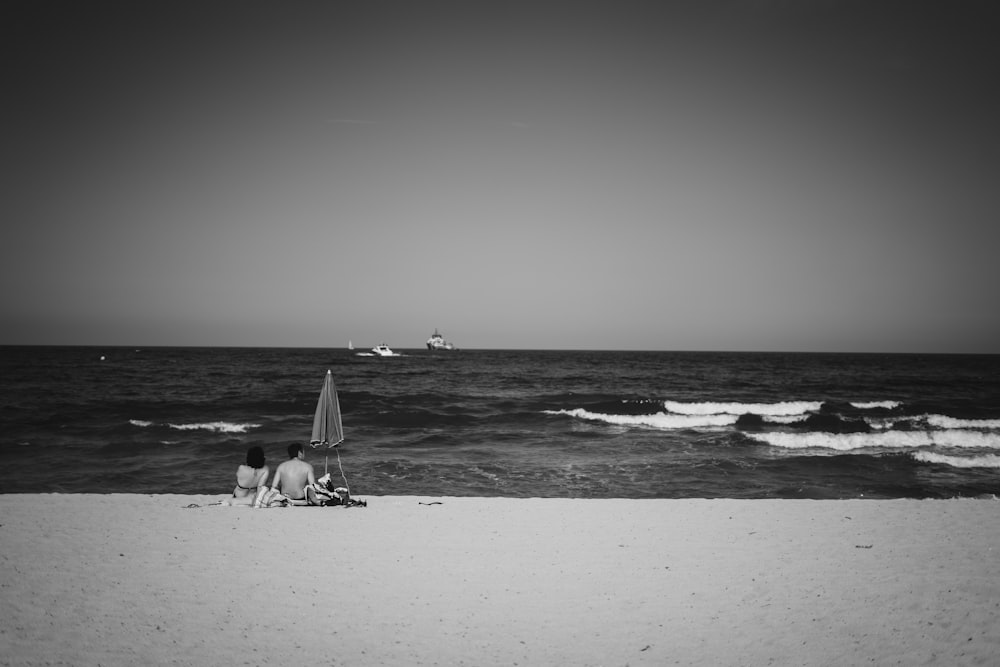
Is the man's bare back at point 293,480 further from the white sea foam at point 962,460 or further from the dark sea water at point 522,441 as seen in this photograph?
the white sea foam at point 962,460

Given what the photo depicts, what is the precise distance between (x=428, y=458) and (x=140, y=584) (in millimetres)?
11749

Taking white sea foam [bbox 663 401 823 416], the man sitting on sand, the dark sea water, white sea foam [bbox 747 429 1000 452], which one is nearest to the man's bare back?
the man sitting on sand

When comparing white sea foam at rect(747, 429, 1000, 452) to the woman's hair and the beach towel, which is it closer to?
the beach towel

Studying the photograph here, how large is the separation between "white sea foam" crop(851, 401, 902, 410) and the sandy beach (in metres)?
26.4

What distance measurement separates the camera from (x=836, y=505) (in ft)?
36.5

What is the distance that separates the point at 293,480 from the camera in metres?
11.1

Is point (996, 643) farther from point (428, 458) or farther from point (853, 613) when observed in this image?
point (428, 458)

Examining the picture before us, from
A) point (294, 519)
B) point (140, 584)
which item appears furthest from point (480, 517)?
point (140, 584)

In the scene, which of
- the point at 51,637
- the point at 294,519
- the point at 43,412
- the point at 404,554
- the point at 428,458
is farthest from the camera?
the point at 43,412

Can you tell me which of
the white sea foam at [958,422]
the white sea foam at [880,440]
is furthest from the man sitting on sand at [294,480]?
the white sea foam at [958,422]

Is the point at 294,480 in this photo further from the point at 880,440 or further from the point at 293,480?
the point at 880,440

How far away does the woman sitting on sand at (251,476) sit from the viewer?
11.1 metres

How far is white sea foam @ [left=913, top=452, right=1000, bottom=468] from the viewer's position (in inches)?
678

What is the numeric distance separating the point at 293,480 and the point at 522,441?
1217 cm
